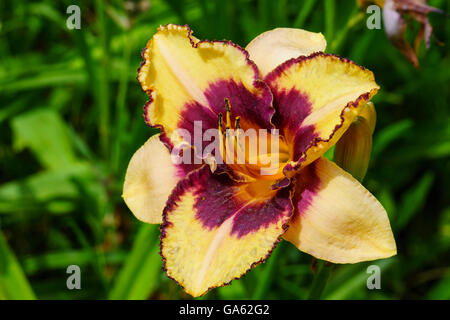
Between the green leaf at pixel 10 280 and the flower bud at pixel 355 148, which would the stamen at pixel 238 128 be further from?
the green leaf at pixel 10 280

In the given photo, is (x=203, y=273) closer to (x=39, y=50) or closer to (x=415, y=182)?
(x=415, y=182)

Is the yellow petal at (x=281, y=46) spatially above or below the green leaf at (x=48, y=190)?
above

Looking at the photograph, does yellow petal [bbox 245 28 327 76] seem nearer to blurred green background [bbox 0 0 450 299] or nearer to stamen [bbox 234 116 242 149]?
stamen [bbox 234 116 242 149]

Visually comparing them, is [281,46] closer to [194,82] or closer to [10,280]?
[194,82]

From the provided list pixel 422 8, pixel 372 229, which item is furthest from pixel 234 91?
pixel 422 8

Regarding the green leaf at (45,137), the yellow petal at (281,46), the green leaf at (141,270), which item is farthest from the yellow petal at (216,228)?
the green leaf at (45,137)

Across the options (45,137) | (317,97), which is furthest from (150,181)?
(45,137)
